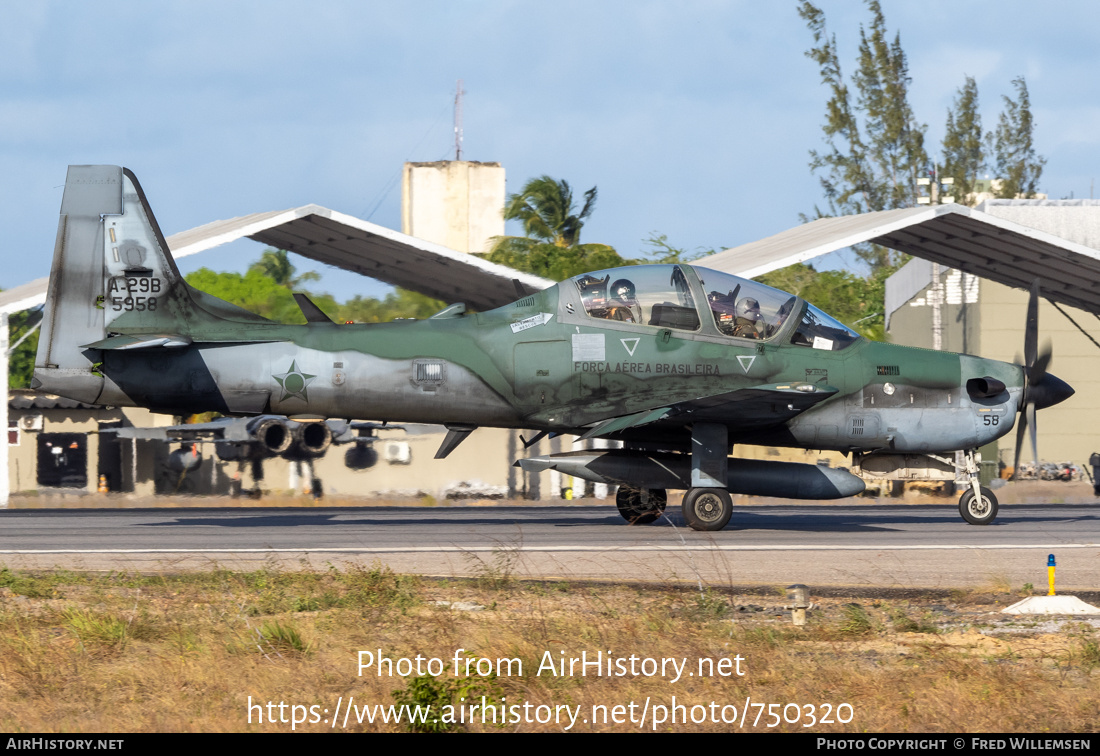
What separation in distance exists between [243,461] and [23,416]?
6112 mm

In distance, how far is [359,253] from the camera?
26.1 meters

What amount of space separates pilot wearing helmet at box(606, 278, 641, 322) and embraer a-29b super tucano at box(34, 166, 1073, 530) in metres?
0.01

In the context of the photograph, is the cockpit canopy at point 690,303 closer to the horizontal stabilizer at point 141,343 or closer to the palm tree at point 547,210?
the horizontal stabilizer at point 141,343

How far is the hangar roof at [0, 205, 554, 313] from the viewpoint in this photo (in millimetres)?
23078

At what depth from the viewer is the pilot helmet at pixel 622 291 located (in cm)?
1461

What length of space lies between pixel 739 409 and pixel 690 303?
1.54m

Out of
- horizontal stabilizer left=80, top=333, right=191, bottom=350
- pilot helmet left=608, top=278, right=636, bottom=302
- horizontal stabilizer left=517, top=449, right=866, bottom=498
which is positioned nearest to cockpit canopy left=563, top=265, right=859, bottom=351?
pilot helmet left=608, top=278, right=636, bottom=302

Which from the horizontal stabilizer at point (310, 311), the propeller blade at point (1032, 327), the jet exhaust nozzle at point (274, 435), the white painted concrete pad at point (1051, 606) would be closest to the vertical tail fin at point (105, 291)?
the horizontal stabilizer at point (310, 311)

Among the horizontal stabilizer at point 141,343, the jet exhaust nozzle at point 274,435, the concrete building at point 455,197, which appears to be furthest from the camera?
the concrete building at point 455,197

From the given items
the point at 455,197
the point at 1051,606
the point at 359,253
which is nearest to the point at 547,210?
the point at 455,197

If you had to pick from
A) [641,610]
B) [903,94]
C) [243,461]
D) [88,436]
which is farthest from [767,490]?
[903,94]

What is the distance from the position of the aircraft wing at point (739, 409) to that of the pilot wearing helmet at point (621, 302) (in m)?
1.31
